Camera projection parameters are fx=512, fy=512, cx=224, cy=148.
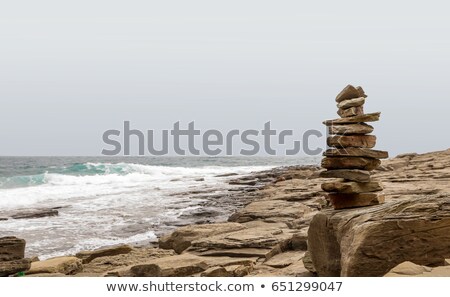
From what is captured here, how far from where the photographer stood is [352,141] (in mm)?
12523

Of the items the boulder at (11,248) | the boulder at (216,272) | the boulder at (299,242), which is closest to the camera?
the boulder at (216,272)

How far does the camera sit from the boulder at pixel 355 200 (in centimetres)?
1282

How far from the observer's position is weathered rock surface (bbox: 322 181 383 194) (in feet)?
41.2

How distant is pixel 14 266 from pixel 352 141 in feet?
35.6

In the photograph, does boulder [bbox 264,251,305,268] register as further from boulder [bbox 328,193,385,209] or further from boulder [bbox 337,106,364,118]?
boulder [bbox 337,106,364,118]

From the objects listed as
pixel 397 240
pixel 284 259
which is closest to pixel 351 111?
pixel 397 240

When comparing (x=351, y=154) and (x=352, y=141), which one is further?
(x=351, y=154)

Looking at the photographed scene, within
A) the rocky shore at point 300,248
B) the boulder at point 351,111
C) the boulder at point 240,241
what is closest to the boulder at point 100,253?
the rocky shore at point 300,248

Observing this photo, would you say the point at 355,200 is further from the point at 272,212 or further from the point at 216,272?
A: the point at 272,212

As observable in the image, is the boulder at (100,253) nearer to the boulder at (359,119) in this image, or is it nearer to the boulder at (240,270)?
the boulder at (240,270)

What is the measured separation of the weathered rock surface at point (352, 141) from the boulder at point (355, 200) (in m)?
1.26

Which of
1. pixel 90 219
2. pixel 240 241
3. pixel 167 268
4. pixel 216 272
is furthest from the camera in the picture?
pixel 90 219

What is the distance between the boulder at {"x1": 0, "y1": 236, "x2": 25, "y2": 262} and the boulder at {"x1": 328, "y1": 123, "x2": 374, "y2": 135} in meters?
10.2
